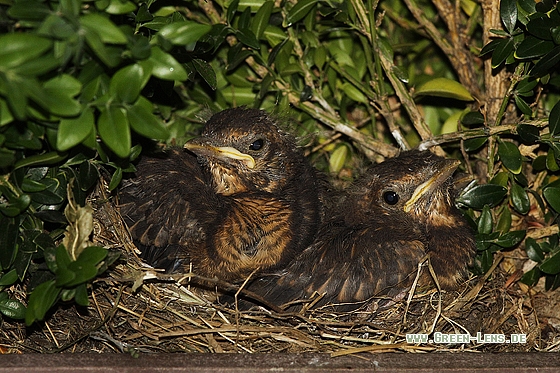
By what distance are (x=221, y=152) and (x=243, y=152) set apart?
80 millimetres

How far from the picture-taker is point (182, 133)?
8.29 feet

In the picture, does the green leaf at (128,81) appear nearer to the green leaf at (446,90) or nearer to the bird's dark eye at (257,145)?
the bird's dark eye at (257,145)

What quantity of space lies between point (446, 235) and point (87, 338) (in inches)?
41.4

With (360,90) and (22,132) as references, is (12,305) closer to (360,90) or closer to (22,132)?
(22,132)

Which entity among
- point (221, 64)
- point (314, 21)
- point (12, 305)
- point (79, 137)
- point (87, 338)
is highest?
point (79, 137)

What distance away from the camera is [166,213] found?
6.81ft

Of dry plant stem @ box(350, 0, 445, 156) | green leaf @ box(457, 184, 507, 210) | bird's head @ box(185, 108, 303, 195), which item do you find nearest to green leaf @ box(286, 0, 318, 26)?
dry plant stem @ box(350, 0, 445, 156)

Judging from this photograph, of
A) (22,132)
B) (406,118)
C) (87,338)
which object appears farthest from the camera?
(406,118)

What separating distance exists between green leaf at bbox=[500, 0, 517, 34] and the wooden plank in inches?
33.8

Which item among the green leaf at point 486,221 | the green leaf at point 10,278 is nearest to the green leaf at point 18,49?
the green leaf at point 10,278

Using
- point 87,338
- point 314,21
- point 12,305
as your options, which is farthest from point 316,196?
point 12,305

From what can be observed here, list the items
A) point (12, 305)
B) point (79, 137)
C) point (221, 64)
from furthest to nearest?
point (221, 64) → point (12, 305) → point (79, 137)

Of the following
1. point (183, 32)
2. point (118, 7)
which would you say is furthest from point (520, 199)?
point (118, 7)

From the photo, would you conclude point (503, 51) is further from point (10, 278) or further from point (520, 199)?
point (10, 278)
